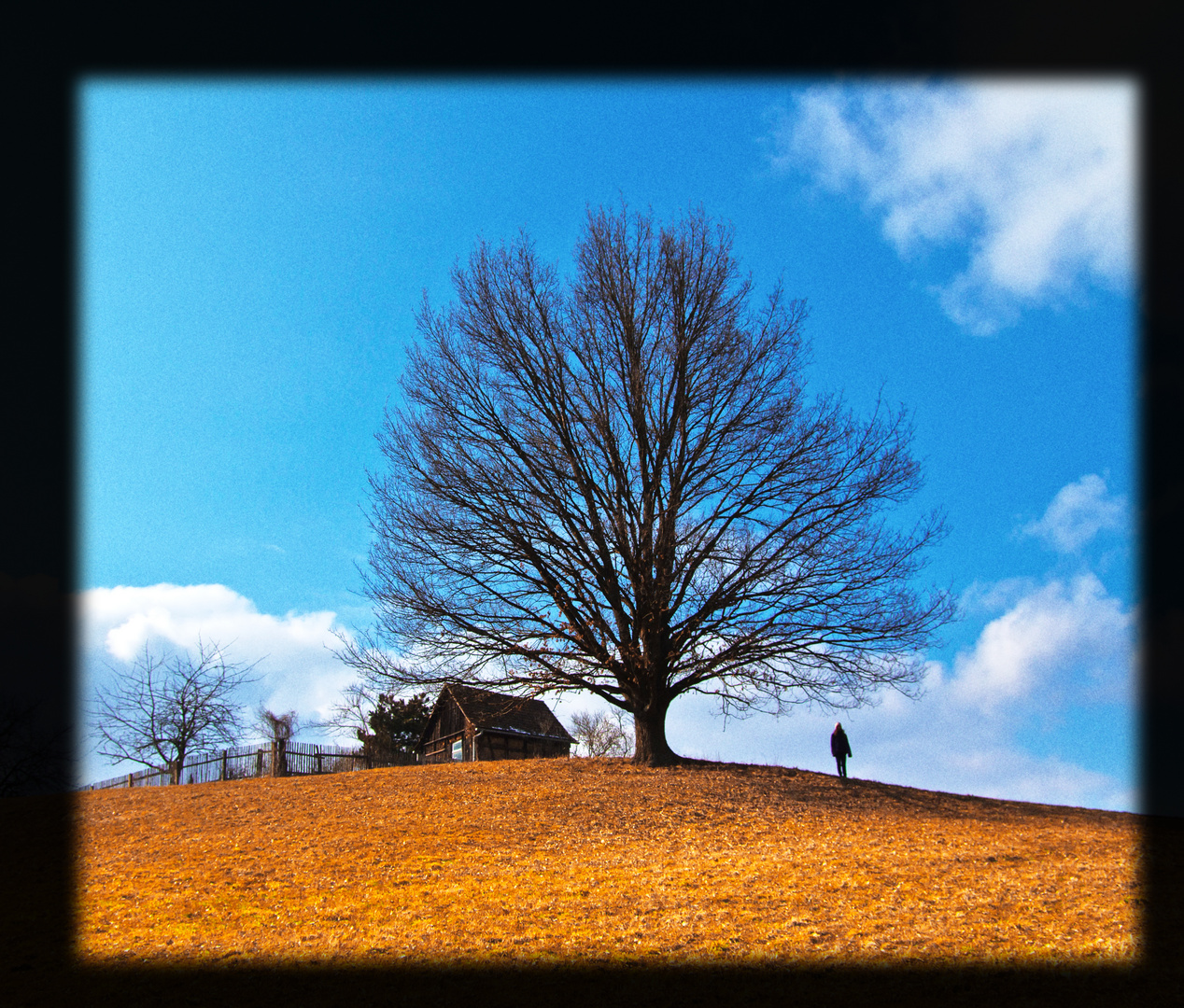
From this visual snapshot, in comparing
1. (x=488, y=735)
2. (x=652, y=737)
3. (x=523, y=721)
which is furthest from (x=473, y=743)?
(x=652, y=737)

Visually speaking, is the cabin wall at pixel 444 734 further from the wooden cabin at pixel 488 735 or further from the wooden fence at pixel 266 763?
the wooden fence at pixel 266 763

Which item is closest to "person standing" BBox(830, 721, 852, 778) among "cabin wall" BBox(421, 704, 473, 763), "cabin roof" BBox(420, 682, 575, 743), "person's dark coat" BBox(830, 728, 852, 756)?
"person's dark coat" BBox(830, 728, 852, 756)

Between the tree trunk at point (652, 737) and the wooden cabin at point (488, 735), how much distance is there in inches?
517

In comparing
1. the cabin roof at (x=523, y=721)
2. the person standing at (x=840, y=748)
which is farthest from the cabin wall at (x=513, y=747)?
the person standing at (x=840, y=748)

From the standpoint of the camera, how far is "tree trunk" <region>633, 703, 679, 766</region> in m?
17.2

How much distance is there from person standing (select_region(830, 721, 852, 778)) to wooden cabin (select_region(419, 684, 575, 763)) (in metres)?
12.9

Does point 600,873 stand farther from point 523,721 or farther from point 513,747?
point 523,721

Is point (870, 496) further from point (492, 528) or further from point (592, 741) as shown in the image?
point (592, 741)

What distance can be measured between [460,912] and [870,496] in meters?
11.3

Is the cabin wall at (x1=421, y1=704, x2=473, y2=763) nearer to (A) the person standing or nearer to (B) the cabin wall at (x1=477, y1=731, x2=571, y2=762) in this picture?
(B) the cabin wall at (x1=477, y1=731, x2=571, y2=762)

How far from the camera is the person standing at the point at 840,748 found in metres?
19.6

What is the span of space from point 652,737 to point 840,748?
5.22 metres

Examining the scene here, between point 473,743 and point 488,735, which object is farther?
point 488,735

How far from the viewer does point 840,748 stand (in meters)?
19.6
